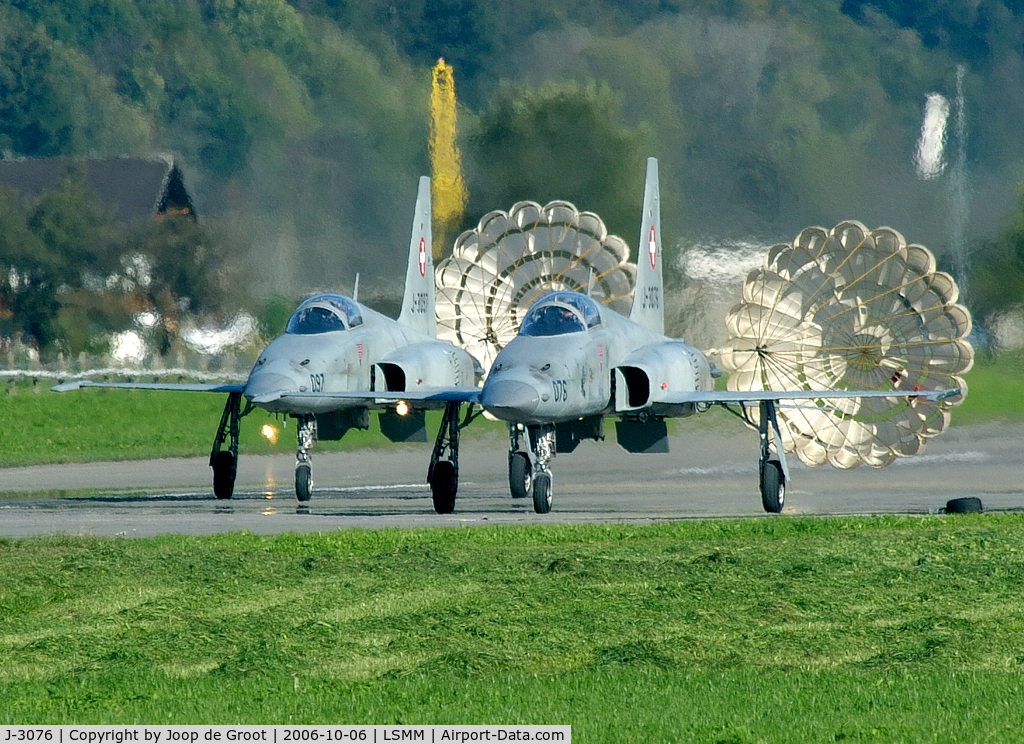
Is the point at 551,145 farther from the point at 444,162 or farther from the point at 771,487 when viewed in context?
the point at 771,487

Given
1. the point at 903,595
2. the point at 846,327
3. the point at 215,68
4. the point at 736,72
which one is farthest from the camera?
the point at 215,68

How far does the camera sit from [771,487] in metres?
23.4

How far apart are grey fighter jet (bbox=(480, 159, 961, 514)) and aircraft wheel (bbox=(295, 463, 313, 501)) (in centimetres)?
292

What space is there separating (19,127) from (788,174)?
76.5 feet

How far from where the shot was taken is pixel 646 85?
32.6 metres

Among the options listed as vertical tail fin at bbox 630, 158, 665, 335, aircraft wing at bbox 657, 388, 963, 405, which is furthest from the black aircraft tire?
vertical tail fin at bbox 630, 158, 665, 335

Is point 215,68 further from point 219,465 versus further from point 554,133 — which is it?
point 219,465

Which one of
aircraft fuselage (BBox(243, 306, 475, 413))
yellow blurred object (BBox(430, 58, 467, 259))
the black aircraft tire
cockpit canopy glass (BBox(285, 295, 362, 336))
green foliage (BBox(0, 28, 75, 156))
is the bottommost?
the black aircraft tire

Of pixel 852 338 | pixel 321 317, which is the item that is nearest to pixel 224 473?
pixel 321 317

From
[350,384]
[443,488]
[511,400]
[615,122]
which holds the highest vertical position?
[615,122]

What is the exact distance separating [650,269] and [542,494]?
7.58 m

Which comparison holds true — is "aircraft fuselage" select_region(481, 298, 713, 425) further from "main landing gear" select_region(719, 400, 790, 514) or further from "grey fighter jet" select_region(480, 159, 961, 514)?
"main landing gear" select_region(719, 400, 790, 514)

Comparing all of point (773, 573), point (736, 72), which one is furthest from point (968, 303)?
point (773, 573)

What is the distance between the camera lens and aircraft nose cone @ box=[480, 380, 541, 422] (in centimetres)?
2202
